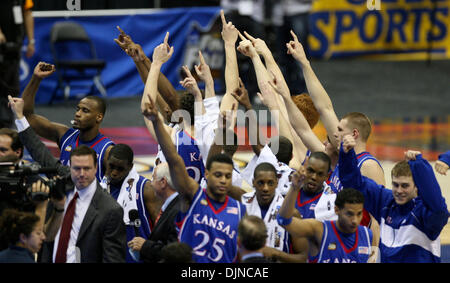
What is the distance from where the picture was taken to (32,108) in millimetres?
8492

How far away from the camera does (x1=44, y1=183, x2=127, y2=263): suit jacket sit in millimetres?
6488

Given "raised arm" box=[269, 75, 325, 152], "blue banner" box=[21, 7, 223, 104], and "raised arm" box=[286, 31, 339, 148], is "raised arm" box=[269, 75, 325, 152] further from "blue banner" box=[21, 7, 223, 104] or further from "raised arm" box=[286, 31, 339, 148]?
"blue banner" box=[21, 7, 223, 104]

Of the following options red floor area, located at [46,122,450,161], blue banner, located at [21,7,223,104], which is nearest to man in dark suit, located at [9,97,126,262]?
red floor area, located at [46,122,450,161]

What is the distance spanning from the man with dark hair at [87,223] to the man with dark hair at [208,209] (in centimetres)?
54

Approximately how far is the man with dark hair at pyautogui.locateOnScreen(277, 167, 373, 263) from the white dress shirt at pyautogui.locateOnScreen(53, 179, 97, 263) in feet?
5.22

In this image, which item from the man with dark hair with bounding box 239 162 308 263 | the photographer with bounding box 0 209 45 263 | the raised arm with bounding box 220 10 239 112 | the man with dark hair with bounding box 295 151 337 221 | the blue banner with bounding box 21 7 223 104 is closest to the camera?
the photographer with bounding box 0 209 45 263

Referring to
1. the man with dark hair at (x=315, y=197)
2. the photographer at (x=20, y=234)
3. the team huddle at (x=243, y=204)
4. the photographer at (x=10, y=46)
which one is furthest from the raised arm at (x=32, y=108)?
the photographer at (x=10, y=46)

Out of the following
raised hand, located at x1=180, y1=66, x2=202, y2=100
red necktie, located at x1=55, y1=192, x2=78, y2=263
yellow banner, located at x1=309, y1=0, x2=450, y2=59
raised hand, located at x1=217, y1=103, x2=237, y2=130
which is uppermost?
yellow banner, located at x1=309, y1=0, x2=450, y2=59

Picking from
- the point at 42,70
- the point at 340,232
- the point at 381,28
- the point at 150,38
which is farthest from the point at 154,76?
the point at 381,28

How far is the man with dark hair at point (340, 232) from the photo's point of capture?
6531mm

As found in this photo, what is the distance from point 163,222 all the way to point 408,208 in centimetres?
210

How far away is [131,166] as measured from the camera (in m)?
7.70

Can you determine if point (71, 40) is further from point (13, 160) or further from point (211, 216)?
point (211, 216)
